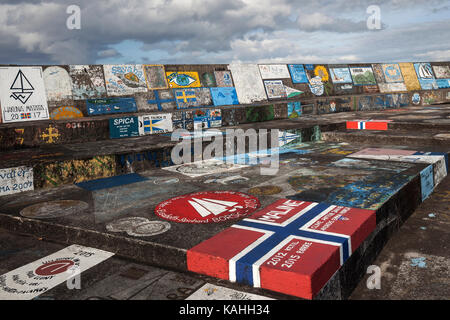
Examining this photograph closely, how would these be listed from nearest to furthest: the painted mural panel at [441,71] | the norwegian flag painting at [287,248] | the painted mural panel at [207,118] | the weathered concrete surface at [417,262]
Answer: the norwegian flag painting at [287,248], the weathered concrete surface at [417,262], the painted mural panel at [207,118], the painted mural panel at [441,71]

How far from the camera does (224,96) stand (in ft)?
28.3

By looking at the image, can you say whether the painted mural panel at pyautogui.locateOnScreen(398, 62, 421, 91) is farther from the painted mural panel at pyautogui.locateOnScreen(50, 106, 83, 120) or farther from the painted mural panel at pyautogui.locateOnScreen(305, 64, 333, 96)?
the painted mural panel at pyautogui.locateOnScreen(50, 106, 83, 120)

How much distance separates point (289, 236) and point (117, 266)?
114 cm

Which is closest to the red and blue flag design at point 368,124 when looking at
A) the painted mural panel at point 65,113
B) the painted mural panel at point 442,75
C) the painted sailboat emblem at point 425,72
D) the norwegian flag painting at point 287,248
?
the norwegian flag painting at point 287,248

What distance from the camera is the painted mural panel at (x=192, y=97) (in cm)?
791

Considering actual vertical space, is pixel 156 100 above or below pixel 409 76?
below

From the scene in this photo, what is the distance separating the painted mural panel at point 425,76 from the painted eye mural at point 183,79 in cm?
858

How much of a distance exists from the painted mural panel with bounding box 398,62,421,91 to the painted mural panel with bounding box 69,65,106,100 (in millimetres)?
10016

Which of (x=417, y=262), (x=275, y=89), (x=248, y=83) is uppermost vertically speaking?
(x=248, y=83)

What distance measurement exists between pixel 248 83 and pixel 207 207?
6.57m

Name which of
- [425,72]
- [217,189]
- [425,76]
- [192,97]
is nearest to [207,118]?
[192,97]

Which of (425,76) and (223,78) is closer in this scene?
(223,78)

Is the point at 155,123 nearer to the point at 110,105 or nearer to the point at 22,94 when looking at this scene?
the point at 110,105

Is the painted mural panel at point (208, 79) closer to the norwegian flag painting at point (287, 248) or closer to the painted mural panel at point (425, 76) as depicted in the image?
the norwegian flag painting at point (287, 248)
